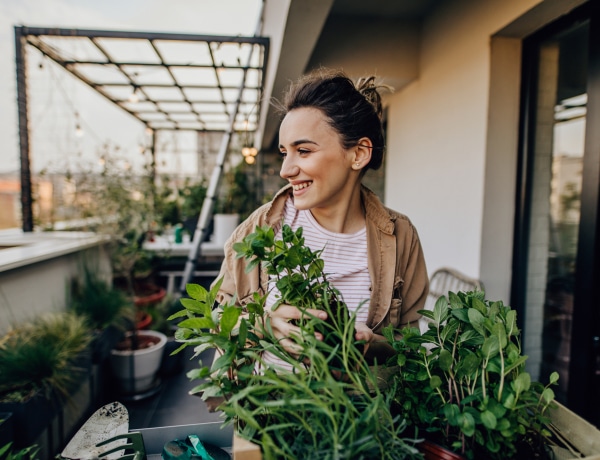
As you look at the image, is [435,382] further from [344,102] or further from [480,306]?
[344,102]

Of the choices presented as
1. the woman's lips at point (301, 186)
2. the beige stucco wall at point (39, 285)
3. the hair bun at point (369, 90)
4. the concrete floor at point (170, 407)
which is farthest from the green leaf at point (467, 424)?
the beige stucco wall at point (39, 285)

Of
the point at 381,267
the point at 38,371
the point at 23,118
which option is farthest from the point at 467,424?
the point at 23,118

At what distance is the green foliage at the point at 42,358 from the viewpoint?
5.41 ft

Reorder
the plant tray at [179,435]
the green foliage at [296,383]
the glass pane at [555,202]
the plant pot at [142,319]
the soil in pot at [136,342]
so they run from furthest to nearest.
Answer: the plant pot at [142,319] → the soil in pot at [136,342] → the glass pane at [555,202] → the plant tray at [179,435] → the green foliage at [296,383]

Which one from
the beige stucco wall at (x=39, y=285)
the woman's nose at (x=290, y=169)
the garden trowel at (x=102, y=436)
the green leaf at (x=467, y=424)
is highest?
the woman's nose at (x=290, y=169)

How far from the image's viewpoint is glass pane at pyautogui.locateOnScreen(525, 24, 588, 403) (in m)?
1.83

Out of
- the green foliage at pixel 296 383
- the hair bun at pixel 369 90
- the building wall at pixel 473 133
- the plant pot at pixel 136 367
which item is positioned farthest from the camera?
the plant pot at pixel 136 367

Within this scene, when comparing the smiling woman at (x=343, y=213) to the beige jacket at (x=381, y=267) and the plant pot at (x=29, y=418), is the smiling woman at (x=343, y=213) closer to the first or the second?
the beige jacket at (x=381, y=267)

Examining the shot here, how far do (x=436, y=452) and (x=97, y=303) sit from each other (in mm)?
2685

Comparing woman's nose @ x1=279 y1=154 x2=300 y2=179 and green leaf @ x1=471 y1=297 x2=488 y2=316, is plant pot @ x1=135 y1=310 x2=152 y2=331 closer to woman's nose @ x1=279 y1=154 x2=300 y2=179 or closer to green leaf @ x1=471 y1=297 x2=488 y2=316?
woman's nose @ x1=279 y1=154 x2=300 y2=179

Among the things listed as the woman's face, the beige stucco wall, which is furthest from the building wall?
the beige stucco wall

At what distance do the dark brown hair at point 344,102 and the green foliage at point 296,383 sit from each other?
472 millimetres

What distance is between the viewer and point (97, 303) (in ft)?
8.43

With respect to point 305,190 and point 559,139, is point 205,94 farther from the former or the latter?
point 305,190
